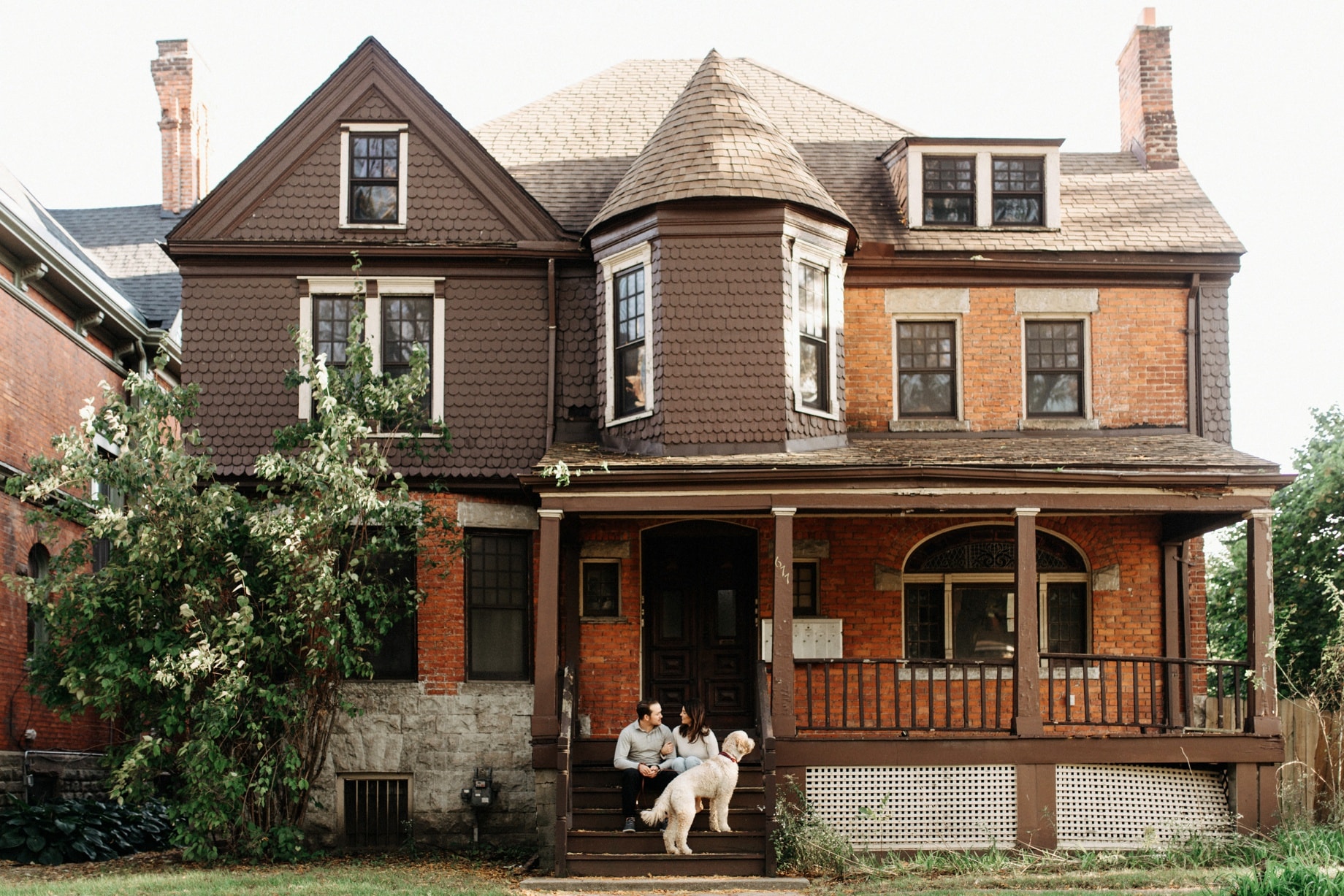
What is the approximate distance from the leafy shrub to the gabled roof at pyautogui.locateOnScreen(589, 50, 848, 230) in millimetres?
8771

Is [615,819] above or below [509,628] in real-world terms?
below

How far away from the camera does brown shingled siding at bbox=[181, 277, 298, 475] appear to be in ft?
56.1

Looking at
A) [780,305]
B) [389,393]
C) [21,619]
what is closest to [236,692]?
[389,393]

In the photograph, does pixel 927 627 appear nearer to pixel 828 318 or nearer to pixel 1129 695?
pixel 1129 695

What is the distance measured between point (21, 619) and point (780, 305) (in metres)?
10.3

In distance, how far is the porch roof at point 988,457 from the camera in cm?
1495

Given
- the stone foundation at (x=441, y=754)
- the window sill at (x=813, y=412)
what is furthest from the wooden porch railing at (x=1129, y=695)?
the stone foundation at (x=441, y=754)

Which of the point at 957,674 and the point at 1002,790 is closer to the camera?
the point at 1002,790

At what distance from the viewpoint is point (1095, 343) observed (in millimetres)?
17641

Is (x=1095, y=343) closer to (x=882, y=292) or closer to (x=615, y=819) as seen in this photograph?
(x=882, y=292)

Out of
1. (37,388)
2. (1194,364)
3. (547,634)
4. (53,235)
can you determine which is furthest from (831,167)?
(37,388)

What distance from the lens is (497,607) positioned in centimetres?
1684

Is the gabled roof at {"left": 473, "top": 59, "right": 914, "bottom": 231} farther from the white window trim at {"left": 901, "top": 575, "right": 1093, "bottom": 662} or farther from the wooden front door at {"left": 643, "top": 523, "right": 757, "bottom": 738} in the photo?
the white window trim at {"left": 901, "top": 575, "right": 1093, "bottom": 662}

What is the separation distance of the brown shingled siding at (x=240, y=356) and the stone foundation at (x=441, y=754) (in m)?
3.31
